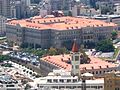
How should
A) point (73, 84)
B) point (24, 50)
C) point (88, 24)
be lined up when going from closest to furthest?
point (73, 84) < point (24, 50) < point (88, 24)

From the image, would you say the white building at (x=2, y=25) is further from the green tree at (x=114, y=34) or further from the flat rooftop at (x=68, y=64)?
the flat rooftop at (x=68, y=64)

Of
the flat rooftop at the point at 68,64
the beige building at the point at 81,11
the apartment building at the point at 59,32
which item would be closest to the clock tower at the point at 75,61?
the flat rooftop at the point at 68,64

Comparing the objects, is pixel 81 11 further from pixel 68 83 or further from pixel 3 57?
pixel 68 83

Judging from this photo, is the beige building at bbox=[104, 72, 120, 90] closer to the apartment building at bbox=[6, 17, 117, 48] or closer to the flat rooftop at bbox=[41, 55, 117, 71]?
the flat rooftop at bbox=[41, 55, 117, 71]

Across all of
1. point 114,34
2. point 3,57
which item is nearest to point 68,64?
point 3,57

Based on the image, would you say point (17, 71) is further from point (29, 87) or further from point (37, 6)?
point (37, 6)

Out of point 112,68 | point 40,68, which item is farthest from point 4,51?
point 112,68

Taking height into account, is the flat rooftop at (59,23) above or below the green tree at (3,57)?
above
